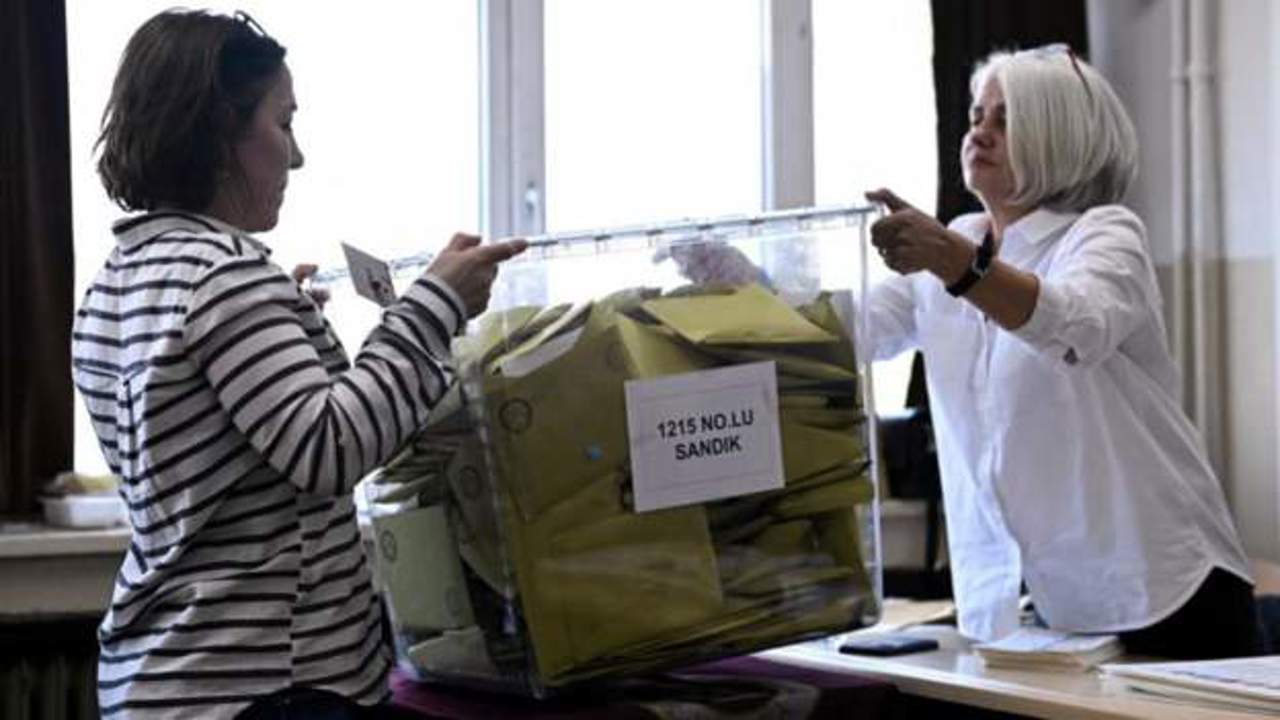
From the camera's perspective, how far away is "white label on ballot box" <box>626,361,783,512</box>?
1.50 m

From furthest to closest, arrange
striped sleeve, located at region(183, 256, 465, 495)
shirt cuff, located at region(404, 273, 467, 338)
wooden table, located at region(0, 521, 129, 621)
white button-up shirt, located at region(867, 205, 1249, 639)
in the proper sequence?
wooden table, located at region(0, 521, 129, 621)
white button-up shirt, located at region(867, 205, 1249, 639)
shirt cuff, located at region(404, 273, 467, 338)
striped sleeve, located at region(183, 256, 465, 495)

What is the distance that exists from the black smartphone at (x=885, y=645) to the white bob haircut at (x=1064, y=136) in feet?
1.82

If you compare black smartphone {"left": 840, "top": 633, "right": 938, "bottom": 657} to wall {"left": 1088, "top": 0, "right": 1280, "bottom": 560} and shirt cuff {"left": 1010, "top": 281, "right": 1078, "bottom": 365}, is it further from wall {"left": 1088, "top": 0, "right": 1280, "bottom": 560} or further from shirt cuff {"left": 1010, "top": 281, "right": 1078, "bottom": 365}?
wall {"left": 1088, "top": 0, "right": 1280, "bottom": 560}

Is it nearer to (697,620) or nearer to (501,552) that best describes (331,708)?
(501,552)

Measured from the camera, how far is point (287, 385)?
133 centimetres

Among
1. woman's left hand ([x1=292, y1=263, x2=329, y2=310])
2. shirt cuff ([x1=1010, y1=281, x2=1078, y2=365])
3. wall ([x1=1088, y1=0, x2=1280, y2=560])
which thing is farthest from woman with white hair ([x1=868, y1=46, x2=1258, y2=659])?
wall ([x1=1088, y1=0, x2=1280, y2=560])

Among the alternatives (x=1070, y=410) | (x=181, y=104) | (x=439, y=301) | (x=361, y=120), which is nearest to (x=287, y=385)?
(x=439, y=301)

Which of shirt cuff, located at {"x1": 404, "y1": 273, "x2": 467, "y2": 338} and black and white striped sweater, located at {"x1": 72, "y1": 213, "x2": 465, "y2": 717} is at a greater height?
shirt cuff, located at {"x1": 404, "y1": 273, "x2": 467, "y2": 338}

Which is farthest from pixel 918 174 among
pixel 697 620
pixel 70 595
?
pixel 697 620

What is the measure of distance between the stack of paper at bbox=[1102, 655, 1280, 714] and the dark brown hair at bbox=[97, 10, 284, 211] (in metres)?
0.99

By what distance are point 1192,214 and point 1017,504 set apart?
1782 millimetres

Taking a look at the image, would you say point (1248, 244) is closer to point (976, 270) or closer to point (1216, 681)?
point (976, 270)

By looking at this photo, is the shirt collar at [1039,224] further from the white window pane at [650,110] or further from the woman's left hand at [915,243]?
the white window pane at [650,110]

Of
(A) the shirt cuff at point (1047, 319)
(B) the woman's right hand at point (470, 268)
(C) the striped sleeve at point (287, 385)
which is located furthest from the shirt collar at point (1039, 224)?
(C) the striped sleeve at point (287, 385)
